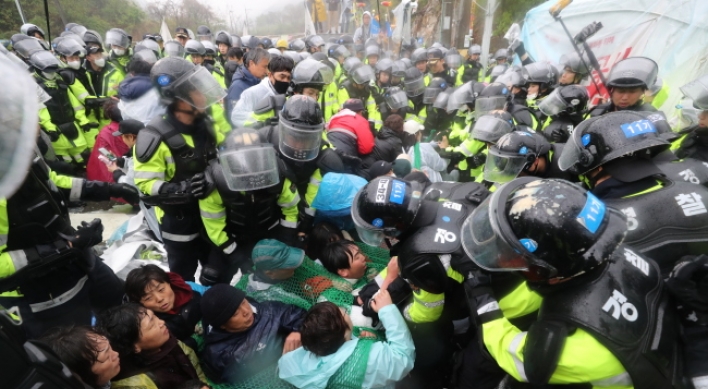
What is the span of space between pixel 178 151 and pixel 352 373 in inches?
81.6

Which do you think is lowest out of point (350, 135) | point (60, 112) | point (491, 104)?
point (60, 112)

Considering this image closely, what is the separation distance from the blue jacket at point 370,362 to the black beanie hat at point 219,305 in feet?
1.30

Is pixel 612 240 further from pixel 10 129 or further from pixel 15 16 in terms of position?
pixel 15 16

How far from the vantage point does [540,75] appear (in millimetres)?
5512

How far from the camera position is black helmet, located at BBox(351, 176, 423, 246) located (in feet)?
6.11

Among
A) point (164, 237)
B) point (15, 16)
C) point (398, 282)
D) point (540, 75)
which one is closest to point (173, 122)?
point (164, 237)

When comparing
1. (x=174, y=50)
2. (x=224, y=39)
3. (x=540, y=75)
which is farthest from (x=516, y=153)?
(x=224, y=39)

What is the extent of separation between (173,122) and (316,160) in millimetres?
1164

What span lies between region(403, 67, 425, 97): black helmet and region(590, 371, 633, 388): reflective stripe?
646 cm

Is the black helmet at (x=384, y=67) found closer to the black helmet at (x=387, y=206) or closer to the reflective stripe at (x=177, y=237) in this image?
the reflective stripe at (x=177, y=237)

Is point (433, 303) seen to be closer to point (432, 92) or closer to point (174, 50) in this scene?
point (432, 92)

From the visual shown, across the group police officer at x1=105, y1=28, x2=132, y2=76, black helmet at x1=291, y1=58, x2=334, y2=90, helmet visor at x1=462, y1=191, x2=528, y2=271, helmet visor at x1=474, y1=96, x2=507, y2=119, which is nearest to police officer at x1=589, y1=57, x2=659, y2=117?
helmet visor at x1=474, y1=96, x2=507, y2=119

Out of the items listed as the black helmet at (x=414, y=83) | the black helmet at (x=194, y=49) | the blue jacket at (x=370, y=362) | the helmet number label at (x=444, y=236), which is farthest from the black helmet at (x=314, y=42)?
the blue jacket at (x=370, y=362)

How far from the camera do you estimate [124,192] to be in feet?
10.0
